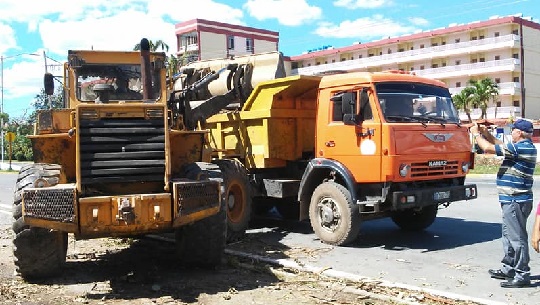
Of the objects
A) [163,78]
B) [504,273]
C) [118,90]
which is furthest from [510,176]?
[118,90]

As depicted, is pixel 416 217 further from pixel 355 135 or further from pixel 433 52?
pixel 433 52

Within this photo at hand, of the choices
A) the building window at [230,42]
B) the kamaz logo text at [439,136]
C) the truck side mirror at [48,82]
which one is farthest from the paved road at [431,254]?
the building window at [230,42]

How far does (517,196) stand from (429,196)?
216cm

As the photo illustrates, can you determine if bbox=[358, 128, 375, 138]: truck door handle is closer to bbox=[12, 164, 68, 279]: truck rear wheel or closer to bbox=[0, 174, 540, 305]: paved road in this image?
bbox=[0, 174, 540, 305]: paved road

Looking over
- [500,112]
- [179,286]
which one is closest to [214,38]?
[500,112]

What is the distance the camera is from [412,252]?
8.56 m

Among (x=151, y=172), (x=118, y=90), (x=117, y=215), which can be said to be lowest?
(x=117, y=215)

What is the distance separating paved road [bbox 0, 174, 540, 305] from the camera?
662cm

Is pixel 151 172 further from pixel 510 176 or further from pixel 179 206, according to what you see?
pixel 510 176

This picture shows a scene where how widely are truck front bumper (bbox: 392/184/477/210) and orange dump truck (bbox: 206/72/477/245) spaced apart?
0.02m

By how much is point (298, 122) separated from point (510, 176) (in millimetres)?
4600

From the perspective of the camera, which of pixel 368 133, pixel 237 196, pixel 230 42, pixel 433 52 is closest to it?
pixel 368 133

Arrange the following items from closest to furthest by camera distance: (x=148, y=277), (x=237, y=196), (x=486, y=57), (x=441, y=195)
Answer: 1. (x=148, y=277)
2. (x=441, y=195)
3. (x=237, y=196)
4. (x=486, y=57)

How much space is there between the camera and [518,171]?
21.6 feet
